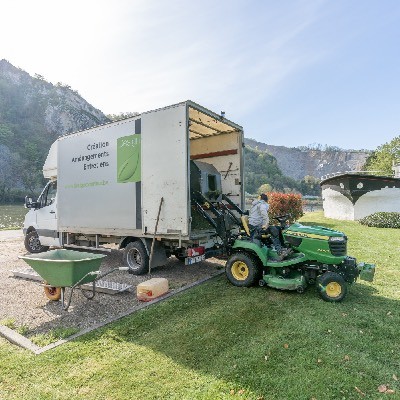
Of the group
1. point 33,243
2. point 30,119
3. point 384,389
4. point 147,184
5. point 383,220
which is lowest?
point 384,389

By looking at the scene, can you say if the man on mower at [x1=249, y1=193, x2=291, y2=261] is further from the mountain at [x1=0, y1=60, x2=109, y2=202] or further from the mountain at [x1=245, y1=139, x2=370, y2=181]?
the mountain at [x1=245, y1=139, x2=370, y2=181]

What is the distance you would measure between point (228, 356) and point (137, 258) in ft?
15.6

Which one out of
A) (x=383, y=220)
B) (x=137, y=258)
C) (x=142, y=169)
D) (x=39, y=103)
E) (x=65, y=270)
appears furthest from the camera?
(x=39, y=103)

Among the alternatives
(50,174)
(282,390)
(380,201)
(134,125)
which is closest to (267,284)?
(282,390)

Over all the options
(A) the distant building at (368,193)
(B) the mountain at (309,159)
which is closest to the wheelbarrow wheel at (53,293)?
(A) the distant building at (368,193)

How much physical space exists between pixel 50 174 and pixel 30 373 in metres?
8.17

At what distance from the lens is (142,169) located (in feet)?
24.5

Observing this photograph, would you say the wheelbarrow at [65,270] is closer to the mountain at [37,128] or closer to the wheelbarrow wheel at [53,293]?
the wheelbarrow wheel at [53,293]

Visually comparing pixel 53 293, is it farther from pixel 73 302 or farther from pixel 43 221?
pixel 43 221

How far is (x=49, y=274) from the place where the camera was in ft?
17.4

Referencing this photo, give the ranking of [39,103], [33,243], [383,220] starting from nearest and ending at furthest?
[33,243] → [383,220] → [39,103]

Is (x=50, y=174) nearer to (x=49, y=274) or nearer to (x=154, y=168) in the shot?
(x=154, y=168)

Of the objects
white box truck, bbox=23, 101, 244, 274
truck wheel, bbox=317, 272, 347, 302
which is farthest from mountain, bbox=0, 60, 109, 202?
truck wheel, bbox=317, 272, 347, 302

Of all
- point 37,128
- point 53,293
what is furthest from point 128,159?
point 37,128
